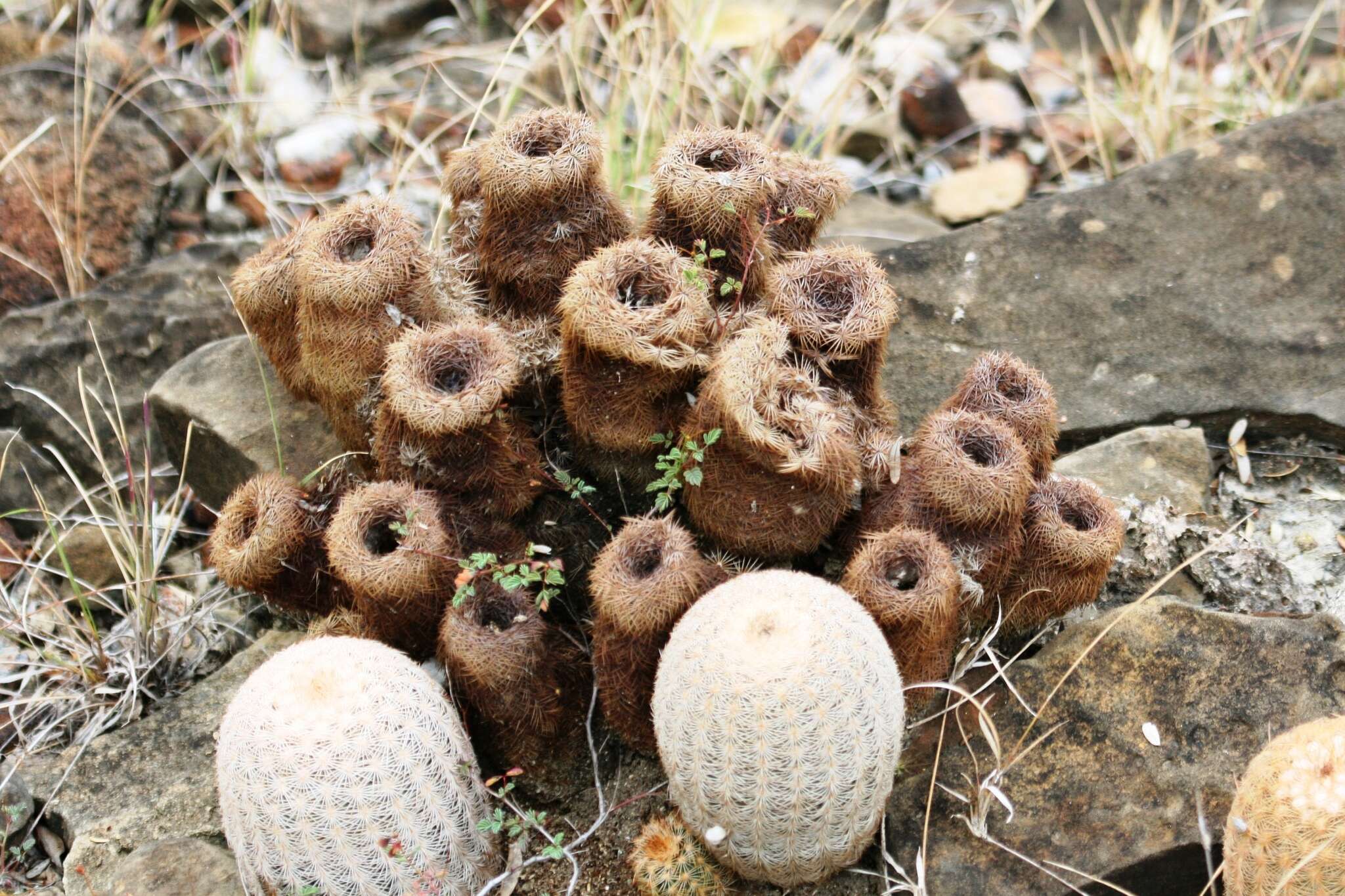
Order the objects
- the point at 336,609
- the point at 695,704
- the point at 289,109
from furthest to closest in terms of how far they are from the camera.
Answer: the point at 289,109 < the point at 336,609 < the point at 695,704

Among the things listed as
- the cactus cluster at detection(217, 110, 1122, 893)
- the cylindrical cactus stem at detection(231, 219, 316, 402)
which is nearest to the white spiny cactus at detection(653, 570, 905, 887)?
the cactus cluster at detection(217, 110, 1122, 893)

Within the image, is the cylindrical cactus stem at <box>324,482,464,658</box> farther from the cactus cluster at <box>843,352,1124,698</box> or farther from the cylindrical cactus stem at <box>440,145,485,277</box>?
the cactus cluster at <box>843,352,1124,698</box>

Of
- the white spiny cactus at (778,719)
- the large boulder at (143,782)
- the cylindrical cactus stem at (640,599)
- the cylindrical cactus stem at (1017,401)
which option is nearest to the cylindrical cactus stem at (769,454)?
the cylindrical cactus stem at (640,599)

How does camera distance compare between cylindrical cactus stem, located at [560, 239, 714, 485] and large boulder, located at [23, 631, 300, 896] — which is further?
large boulder, located at [23, 631, 300, 896]

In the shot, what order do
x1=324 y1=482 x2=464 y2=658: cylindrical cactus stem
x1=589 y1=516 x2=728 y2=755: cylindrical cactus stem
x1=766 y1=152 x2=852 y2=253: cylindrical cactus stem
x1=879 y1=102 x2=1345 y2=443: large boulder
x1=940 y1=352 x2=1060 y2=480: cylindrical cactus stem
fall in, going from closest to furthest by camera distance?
x1=589 y1=516 x2=728 y2=755: cylindrical cactus stem
x1=324 y1=482 x2=464 y2=658: cylindrical cactus stem
x1=940 y1=352 x2=1060 y2=480: cylindrical cactus stem
x1=766 y1=152 x2=852 y2=253: cylindrical cactus stem
x1=879 y1=102 x2=1345 y2=443: large boulder

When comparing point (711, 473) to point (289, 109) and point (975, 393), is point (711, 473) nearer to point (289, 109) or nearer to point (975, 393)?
point (975, 393)

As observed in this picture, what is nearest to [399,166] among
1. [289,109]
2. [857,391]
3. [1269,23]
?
[289,109]
